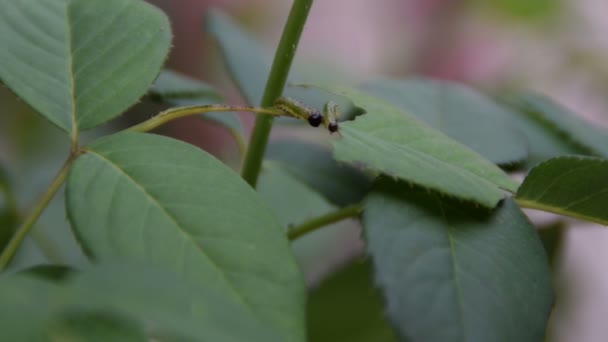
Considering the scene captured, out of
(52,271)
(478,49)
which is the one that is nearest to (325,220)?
(52,271)

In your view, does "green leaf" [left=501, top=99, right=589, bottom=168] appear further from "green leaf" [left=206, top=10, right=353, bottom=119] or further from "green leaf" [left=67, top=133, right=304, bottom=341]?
"green leaf" [left=67, top=133, right=304, bottom=341]

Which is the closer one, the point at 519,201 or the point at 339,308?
the point at 519,201

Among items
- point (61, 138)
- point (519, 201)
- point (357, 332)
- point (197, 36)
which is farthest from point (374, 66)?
point (519, 201)

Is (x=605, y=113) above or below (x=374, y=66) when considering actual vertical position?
above

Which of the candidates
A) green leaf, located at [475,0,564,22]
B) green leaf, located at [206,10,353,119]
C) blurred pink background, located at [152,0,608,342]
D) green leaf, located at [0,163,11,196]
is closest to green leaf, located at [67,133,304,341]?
green leaf, located at [206,10,353,119]

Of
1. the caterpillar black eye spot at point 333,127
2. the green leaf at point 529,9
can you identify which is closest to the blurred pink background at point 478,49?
the green leaf at point 529,9

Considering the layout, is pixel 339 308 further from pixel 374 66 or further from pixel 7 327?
pixel 374 66

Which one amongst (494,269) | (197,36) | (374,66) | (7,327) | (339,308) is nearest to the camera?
(7,327)
